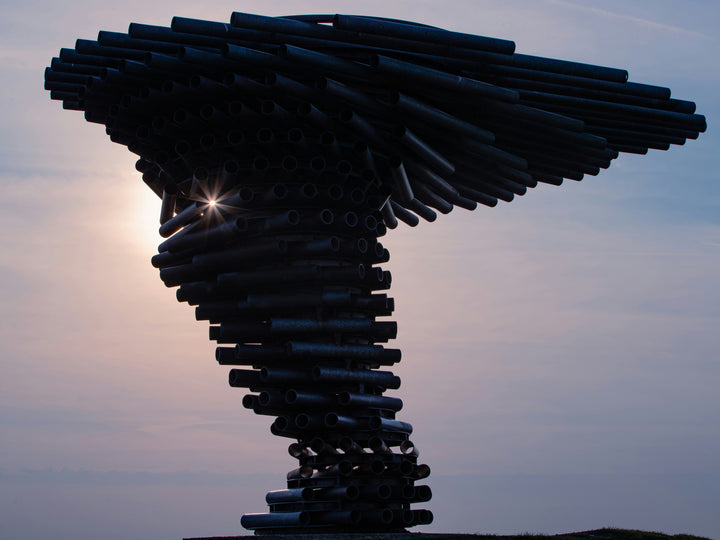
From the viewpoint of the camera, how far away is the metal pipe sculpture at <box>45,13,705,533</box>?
101 feet

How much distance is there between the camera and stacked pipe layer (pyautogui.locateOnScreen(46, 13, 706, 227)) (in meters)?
30.2

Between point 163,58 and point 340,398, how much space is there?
397 inches

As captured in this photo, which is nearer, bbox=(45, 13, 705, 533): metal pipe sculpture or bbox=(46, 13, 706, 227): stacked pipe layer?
bbox=(46, 13, 706, 227): stacked pipe layer

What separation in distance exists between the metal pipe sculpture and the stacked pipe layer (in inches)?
2.3

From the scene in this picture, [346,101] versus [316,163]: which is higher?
[346,101]

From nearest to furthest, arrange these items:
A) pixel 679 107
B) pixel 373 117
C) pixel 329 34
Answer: pixel 329 34 < pixel 373 117 < pixel 679 107

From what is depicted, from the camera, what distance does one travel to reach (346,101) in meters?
30.9

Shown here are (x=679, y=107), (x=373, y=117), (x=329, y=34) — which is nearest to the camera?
(x=329, y=34)

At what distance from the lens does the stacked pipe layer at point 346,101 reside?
30.2 metres

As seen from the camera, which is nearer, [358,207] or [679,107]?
[358,207]

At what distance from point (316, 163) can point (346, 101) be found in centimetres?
233

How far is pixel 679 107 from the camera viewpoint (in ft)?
117

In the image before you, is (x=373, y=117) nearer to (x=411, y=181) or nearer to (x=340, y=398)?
(x=411, y=181)

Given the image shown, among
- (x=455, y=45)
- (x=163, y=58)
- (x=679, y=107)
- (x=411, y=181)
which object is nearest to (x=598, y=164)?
(x=679, y=107)
